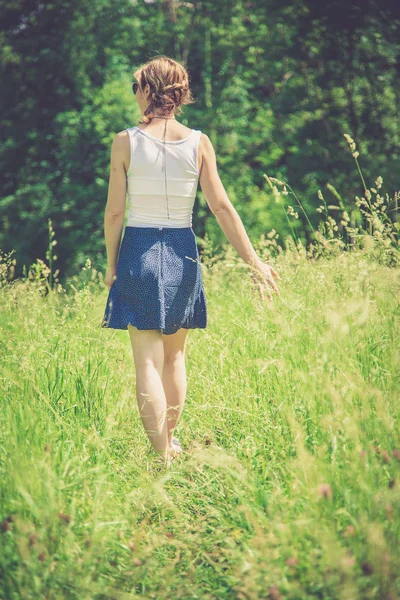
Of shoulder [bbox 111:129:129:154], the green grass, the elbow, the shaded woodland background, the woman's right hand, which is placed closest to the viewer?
the green grass

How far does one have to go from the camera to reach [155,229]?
2.85 m

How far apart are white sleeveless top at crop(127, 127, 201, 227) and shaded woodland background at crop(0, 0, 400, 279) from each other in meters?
7.76

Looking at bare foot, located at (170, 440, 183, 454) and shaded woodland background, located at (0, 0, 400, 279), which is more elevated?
shaded woodland background, located at (0, 0, 400, 279)

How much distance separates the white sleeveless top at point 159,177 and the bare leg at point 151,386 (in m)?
0.50

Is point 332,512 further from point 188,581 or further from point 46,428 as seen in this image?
point 46,428

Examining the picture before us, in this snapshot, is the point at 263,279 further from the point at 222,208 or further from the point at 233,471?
the point at 233,471

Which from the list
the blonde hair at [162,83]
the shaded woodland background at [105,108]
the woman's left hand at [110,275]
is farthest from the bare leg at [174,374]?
the shaded woodland background at [105,108]

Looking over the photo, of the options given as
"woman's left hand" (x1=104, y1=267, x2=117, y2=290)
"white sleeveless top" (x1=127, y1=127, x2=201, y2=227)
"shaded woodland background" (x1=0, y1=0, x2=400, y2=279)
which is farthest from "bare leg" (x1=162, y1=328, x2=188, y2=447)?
"shaded woodland background" (x1=0, y1=0, x2=400, y2=279)

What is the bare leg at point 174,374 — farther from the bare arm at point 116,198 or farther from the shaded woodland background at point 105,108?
the shaded woodland background at point 105,108

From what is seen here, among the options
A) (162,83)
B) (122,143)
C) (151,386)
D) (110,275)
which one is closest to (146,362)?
(151,386)

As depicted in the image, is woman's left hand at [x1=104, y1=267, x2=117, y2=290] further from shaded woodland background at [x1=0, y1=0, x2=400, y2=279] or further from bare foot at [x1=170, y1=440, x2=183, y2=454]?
shaded woodland background at [x1=0, y1=0, x2=400, y2=279]

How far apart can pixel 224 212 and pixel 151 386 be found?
0.85m

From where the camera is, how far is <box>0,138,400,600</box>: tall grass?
6.11 ft

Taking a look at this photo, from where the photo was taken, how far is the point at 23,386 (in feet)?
9.22
